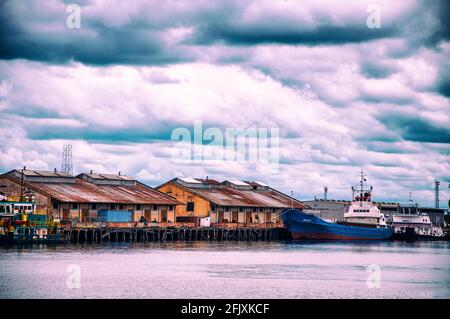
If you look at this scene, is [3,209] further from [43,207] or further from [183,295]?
[183,295]

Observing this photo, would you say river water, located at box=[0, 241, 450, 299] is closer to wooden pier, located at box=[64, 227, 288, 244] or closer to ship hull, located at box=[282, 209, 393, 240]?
wooden pier, located at box=[64, 227, 288, 244]

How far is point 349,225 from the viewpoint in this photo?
480 feet

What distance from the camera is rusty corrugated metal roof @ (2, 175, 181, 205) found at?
120 metres

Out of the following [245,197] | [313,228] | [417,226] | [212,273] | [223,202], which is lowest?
[212,273]

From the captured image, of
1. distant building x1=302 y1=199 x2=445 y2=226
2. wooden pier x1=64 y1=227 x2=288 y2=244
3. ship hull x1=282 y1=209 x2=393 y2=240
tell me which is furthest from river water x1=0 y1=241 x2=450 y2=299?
distant building x1=302 y1=199 x2=445 y2=226

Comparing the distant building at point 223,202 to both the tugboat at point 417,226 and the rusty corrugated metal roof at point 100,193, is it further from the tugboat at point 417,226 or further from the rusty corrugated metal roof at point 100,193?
the tugboat at point 417,226

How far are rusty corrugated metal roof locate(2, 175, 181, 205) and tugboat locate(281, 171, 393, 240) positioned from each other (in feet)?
60.3

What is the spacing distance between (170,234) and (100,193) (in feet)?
42.0

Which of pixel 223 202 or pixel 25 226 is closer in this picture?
pixel 25 226

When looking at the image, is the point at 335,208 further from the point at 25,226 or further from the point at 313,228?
the point at 25,226

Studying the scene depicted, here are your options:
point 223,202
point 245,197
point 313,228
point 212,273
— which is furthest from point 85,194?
point 212,273

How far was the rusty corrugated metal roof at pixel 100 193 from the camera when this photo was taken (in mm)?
119625

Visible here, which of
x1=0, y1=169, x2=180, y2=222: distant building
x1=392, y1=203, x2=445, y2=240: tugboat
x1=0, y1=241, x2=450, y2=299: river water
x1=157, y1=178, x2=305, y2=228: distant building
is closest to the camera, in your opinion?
x1=0, y1=241, x2=450, y2=299: river water
